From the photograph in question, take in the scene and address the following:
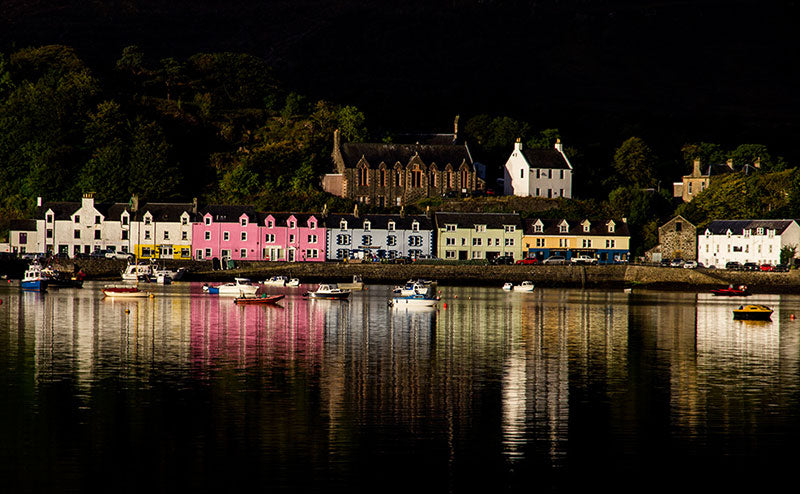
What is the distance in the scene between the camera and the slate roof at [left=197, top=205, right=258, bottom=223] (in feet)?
334

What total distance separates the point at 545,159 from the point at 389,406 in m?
89.7

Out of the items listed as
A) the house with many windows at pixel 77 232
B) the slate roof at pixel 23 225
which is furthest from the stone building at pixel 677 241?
the slate roof at pixel 23 225

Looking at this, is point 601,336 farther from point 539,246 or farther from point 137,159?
point 137,159

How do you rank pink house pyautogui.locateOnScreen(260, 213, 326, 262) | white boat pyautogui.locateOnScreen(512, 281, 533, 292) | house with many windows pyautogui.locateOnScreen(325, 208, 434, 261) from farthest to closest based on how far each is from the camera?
1. house with many windows pyautogui.locateOnScreen(325, 208, 434, 261)
2. pink house pyautogui.locateOnScreen(260, 213, 326, 262)
3. white boat pyautogui.locateOnScreen(512, 281, 533, 292)

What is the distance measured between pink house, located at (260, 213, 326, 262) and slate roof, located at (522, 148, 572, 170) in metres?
26.4

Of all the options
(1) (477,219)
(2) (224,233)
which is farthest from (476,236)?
(2) (224,233)

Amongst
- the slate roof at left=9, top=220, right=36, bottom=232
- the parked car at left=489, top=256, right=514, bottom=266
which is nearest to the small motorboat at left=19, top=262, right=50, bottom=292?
the slate roof at left=9, top=220, right=36, bottom=232

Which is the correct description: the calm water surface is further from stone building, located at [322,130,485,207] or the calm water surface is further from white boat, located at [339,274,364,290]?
stone building, located at [322,130,485,207]

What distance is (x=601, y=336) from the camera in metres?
50.4

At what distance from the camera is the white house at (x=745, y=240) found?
95.5 metres

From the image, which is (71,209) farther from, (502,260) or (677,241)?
(677,241)

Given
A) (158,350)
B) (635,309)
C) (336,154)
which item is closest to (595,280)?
(635,309)

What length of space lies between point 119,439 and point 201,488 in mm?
4650

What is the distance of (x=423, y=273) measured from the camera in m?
96.4
